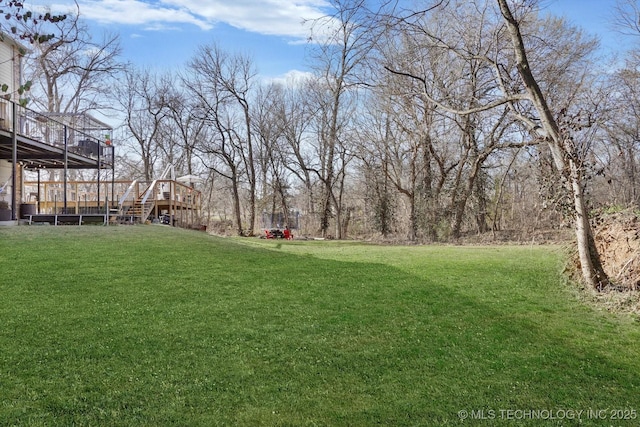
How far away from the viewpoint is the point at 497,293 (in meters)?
5.66

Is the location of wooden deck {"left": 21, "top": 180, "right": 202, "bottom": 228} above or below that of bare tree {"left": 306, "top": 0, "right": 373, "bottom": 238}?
below

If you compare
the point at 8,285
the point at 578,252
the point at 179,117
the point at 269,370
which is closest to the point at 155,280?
the point at 8,285

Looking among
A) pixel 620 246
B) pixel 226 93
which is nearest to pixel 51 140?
pixel 226 93

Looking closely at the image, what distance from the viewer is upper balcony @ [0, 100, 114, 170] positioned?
38.9 feet

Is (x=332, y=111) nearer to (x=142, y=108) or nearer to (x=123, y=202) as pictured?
(x=123, y=202)

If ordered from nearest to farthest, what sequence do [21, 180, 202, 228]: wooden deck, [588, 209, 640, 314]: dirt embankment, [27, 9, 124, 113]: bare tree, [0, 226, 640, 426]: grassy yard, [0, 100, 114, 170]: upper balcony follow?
[0, 226, 640, 426]: grassy yard < [588, 209, 640, 314]: dirt embankment < [0, 100, 114, 170]: upper balcony < [21, 180, 202, 228]: wooden deck < [27, 9, 124, 113]: bare tree

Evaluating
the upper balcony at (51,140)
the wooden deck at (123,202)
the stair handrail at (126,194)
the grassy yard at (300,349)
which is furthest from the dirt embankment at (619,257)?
the stair handrail at (126,194)

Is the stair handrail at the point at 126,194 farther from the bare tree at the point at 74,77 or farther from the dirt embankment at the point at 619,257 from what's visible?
the dirt embankment at the point at 619,257

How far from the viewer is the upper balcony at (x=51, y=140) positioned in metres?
11.8

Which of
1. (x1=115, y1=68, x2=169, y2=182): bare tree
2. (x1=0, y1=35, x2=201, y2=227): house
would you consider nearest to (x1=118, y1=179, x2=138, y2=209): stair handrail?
(x1=0, y1=35, x2=201, y2=227): house

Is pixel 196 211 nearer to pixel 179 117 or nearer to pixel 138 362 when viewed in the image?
pixel 179 117

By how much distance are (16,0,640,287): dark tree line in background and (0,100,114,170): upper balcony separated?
6.95 feet

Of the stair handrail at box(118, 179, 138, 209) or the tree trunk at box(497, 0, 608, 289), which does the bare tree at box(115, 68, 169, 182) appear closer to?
the stair handrail at box(118, 179, 138, 209)

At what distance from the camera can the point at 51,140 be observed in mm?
13453
